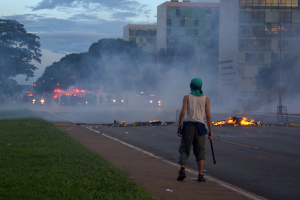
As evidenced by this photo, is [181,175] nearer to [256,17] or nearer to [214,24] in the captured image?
[214,24]

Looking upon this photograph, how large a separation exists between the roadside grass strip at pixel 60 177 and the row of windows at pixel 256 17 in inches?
1611

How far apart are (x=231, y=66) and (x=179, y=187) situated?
45559 millimetres

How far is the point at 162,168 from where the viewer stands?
674 cm

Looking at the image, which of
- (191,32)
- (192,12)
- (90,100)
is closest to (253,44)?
(191,32)

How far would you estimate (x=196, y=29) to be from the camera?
5612cm

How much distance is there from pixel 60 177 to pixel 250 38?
150ft

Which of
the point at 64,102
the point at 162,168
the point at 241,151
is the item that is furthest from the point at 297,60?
the point at 162,168

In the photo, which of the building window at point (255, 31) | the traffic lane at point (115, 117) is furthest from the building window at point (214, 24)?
the traffic lane at point (115, 117)

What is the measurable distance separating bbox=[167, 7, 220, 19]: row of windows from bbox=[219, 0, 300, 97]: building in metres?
2.00

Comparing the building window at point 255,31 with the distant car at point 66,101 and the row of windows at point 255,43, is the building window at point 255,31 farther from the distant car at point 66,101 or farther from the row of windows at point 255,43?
the distant car at point 66,101

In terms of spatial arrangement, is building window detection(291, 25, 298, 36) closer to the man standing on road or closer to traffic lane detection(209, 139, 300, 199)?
traffic lane detection(209, 139, 300, 199)

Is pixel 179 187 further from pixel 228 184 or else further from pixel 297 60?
pixel 297 60

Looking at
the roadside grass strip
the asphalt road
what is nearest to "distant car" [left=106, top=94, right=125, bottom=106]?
the asphalt road

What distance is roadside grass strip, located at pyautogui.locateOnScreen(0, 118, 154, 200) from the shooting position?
14.2 ft
